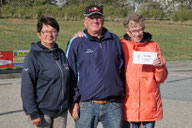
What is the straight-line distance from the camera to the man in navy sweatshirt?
11.3 ft

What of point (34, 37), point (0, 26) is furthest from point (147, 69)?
point (0, 26)

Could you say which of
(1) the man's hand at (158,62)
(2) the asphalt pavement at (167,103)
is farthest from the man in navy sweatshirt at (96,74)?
(2) the asphalt pavement at (167,103)

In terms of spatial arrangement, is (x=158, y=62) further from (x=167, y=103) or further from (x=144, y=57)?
(x=167, y=103)

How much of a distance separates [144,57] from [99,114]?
0.77m

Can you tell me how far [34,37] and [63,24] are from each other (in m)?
8.56

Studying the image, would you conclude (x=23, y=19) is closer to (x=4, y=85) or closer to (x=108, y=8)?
(x=108, y=8)

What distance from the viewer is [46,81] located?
3375 mm

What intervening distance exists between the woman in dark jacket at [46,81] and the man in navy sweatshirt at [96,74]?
0.13 metres

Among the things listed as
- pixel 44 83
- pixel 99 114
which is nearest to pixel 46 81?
pixel 44 83

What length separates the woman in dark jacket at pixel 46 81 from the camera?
3354 mm

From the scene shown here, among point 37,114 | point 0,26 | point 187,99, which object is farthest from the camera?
point 0,26

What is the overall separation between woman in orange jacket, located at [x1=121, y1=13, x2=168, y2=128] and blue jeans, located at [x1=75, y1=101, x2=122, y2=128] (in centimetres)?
17

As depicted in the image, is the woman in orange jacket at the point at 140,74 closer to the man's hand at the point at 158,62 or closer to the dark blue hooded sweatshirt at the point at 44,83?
the man's hand at the point at 158,62

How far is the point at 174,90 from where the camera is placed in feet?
33.1
